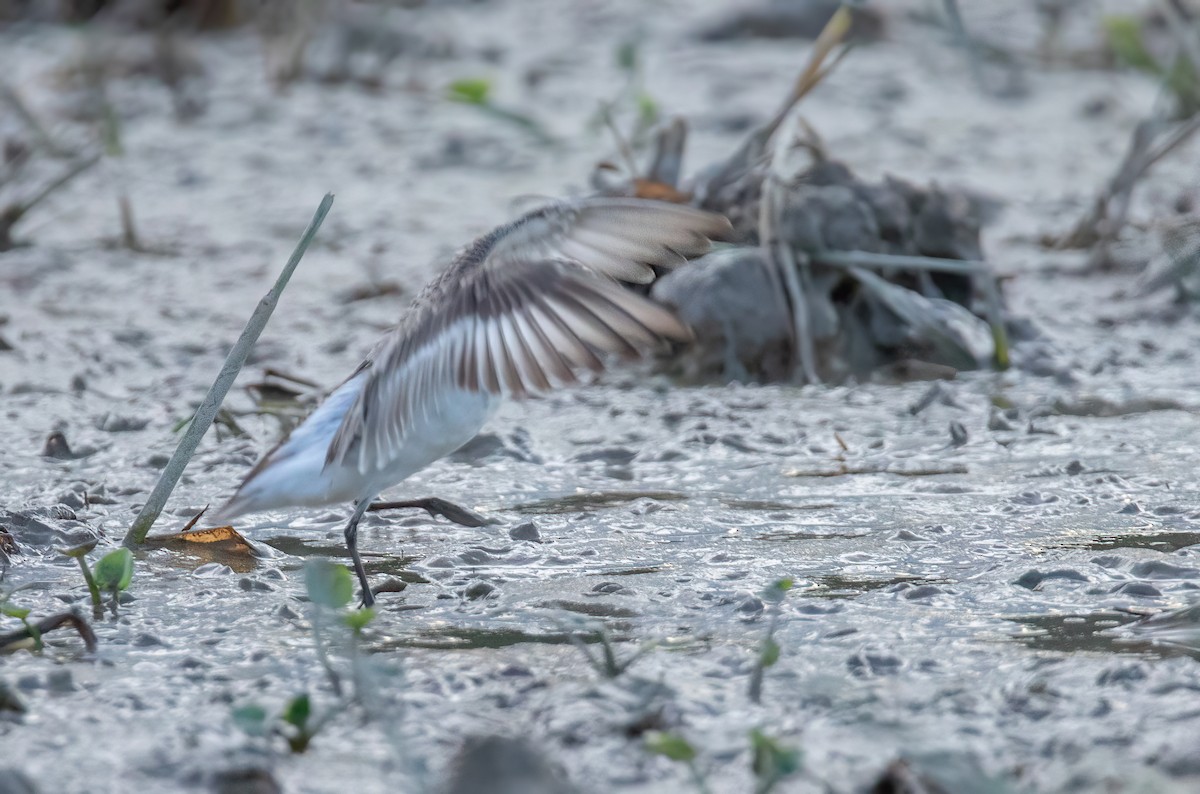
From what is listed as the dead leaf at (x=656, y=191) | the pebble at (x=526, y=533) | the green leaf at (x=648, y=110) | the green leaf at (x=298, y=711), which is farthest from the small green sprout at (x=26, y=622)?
the green leaf at (x=648, y=110)

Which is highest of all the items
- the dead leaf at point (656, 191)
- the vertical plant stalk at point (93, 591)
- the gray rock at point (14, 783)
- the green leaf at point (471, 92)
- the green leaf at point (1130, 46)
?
the green leaf at point (471, 92)

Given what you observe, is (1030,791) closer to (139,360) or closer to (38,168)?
(139,360)

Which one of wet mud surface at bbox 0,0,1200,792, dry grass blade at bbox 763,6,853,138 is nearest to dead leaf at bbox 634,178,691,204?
dry grass blade at bbox 763,6,853,138

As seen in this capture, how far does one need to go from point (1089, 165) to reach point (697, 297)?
3871mm

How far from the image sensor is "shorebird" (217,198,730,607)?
3410 millimetres

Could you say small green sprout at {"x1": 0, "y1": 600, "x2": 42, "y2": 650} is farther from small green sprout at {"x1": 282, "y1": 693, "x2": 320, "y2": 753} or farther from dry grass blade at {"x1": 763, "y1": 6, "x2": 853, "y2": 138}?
dry grass blade at {"x1": 763, "y1": 6, "x2": 853, "y2": 138}

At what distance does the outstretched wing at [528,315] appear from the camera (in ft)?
11.1

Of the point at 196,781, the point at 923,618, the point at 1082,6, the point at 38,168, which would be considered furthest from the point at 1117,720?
the point at 1082,6

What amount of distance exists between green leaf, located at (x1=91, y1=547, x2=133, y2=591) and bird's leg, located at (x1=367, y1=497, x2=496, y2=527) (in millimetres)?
848

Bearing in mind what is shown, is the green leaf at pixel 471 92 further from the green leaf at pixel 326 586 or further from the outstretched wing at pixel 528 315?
the green leaf at pixel 326 586

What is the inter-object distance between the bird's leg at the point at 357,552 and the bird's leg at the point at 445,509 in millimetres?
231

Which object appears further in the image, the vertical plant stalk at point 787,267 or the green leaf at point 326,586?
the vertical plant stalk at point 787,267

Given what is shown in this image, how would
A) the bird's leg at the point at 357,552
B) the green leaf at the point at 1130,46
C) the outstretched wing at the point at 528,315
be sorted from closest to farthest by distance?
the outstretched wing at the point at 528,315
the bird's leg at the point at 357,552
the green leaf at the point at 1130,46

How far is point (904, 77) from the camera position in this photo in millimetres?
10703
